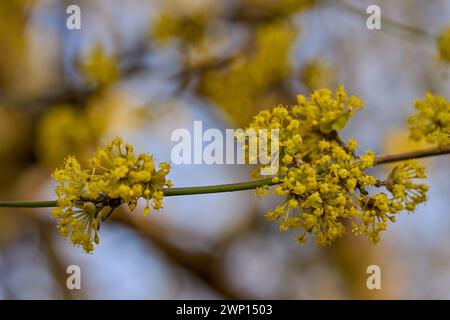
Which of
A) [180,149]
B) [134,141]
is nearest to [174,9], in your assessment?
[134,141]

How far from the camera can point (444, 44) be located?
224cm

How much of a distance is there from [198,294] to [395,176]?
2.99 metres

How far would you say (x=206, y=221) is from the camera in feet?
15.2

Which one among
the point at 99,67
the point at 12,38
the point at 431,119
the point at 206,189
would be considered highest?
the point at 12,38

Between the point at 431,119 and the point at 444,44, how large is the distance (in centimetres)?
65

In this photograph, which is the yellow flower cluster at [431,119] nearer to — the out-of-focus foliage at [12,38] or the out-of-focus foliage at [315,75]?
the out-of-focus foliage at [315,75]

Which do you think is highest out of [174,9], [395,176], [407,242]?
[174,9]

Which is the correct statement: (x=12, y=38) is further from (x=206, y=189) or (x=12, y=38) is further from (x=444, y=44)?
Answer: (x=206, y=189)

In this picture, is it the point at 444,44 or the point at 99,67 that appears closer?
the point at 444,44

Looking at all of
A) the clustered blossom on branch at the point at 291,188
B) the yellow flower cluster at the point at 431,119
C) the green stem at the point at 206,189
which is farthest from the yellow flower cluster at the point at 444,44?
the green stem at the point at 206,189

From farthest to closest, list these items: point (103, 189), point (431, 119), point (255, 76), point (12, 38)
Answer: point (12, 38)
point (255, 76)
point (431, 119)
point (103, 189)

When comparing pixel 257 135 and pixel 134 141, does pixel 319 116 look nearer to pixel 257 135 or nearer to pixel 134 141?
pixel 257 135

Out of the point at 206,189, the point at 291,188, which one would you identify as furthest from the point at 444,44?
the point at 206,189

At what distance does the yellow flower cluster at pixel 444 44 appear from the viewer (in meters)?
2.23
